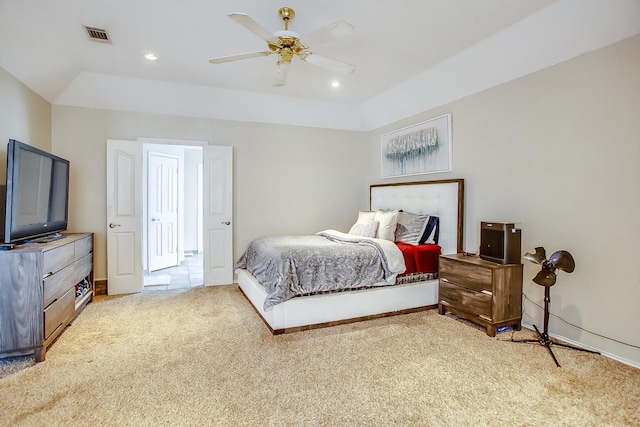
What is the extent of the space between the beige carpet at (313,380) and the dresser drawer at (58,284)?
1.32 feet

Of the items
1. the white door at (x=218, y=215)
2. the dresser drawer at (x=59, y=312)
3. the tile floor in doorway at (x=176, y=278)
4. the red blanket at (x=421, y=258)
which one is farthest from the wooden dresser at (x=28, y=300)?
the red blanket at (x=421, y=258)

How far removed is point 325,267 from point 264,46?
2272 mm

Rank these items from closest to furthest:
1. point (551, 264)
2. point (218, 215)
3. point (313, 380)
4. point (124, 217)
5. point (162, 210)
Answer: point (313, 380)
point (551, 264)
point (124, 217)
point (218, 215)
point (162, 210)

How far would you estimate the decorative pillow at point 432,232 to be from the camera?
4.03 metres

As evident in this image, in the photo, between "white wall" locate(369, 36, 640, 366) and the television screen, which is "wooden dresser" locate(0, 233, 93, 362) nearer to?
the television screen

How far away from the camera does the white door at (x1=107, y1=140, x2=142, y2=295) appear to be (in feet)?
14.2

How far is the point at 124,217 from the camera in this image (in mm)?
4383

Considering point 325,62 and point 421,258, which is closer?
point 325,62

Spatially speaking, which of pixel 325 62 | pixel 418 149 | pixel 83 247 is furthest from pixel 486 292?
pixel 83 247

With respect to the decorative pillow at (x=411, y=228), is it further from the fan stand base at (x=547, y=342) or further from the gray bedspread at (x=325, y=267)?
the fan stand base at (x=547, y=342)

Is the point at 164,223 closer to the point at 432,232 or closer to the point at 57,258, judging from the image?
the point at 57,258

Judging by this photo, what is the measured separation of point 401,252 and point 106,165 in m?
3.87

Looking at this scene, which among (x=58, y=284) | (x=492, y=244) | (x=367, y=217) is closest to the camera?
(x=58, y=284)

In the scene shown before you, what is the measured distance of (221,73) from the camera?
3.99 metres
